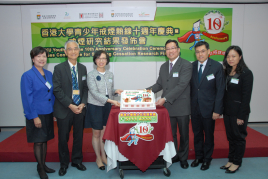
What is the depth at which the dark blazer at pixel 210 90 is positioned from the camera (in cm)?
231

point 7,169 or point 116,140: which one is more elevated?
point 116,140

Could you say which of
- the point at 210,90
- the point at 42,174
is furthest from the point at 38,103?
the point at 210,90

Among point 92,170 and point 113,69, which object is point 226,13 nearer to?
point 113,69

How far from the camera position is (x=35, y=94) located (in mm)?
2162

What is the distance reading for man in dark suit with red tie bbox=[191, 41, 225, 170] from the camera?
7.63 feet

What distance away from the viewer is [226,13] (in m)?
4.25

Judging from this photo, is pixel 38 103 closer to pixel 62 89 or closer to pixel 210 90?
pixel 62 89

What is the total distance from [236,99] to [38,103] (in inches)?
104

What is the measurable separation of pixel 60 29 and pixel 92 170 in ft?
11.1

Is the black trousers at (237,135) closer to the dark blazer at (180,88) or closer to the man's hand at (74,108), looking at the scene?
the dark blazer at (180,88)

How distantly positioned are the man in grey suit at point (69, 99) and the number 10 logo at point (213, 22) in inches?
133

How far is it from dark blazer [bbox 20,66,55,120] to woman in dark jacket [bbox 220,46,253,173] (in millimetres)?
2457

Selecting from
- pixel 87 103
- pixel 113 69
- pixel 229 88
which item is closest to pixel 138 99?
pixel 87 103

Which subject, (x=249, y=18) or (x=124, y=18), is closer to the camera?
(x=124, y=18)
